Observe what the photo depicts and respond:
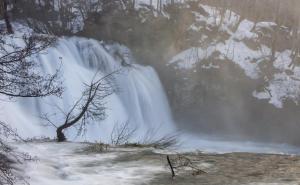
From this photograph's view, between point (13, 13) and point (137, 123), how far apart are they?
10.5m

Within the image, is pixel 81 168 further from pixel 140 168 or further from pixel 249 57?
pixel 249 57

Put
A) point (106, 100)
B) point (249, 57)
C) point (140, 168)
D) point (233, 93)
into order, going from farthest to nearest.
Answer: point (249, 57) < point (233, 93) < point (106, 100) < point (140, 168)

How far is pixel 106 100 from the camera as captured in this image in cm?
2639

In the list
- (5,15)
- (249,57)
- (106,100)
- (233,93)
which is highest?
(5,15)

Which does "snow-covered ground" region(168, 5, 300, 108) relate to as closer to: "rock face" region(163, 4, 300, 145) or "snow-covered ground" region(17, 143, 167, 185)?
"rock face" region(163, 4, 300, 145)

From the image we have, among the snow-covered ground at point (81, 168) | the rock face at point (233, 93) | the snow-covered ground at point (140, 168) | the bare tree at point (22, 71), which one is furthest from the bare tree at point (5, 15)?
the bare tree at point (22, 71)

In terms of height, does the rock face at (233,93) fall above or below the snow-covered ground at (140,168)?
above

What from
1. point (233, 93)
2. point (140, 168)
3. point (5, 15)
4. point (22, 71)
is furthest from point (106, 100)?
point (22, 71)

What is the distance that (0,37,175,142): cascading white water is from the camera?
2036 cm

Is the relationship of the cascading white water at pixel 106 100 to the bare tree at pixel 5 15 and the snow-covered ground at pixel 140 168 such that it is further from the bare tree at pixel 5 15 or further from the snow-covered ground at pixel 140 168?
the snow-covered ground at pixel 140 168

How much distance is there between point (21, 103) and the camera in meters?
20.9

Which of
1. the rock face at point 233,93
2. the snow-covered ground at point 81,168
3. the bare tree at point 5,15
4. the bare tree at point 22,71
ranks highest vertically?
the bare tree at point 5,15

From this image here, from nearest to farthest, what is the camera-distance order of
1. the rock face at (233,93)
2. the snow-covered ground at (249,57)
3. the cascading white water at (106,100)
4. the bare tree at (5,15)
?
1. the cascading white water at (106,100)
2. the bare tree at (5,15)
3. the rock face at (233,93)
4. the snow-covered ground at (249,57)

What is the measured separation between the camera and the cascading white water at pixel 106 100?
20.4 metres
